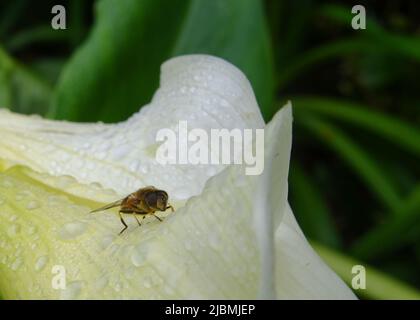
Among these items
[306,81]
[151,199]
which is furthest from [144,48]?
[306,81]

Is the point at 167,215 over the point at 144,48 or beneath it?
beneath

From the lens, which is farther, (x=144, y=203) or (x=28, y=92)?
(x=28, y=92)

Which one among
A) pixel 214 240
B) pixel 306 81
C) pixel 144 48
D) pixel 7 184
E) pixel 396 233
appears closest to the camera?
pixel 214 240

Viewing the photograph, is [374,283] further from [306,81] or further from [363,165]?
[306,81]

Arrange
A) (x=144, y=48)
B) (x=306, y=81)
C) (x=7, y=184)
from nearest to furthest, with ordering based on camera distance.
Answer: (x=7, y=184)
(x=144, y=48)
(x=306, y=81)

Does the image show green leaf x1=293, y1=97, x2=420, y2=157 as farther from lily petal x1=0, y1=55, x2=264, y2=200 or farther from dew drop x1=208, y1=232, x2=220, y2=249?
dew drop x1=208, y1=232, x2=220, y2=249

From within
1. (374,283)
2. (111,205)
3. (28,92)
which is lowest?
(374,283)

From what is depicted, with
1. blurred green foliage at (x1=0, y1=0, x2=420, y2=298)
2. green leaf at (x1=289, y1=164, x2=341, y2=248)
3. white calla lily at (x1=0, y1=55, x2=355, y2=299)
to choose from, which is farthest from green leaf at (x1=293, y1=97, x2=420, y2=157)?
white calla lily at (x1=0, y1=55, x2=355, y2=299)
